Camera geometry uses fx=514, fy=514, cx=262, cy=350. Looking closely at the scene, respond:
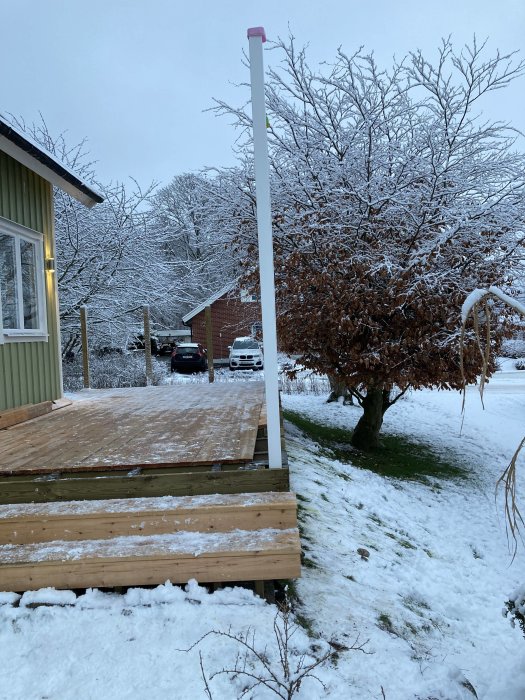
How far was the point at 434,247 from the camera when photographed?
608 cm

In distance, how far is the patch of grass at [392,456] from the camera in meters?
6.84

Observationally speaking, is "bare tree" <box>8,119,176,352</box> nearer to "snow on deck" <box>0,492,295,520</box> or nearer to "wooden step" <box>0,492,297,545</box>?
"snow on deck" <box>0,492,295,520</box>

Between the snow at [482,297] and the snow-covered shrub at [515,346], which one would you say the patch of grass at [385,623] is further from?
the snow-covered shrub at [515,346]

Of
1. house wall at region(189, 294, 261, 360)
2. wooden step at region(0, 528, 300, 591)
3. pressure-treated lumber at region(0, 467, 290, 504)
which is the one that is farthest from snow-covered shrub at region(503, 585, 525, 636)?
house wall at region(189, 294, 261, 360)

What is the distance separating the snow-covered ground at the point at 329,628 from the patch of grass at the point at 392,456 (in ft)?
7.11

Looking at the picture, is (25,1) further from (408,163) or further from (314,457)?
(314,457)

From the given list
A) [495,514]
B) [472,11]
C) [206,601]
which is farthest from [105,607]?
[472,11]

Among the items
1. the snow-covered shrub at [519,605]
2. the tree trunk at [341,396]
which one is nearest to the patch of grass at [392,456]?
the tree trunk at [341,396]

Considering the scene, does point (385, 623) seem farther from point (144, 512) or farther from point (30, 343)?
point (30, 343)

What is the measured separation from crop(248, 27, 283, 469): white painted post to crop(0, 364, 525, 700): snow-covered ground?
2.80ft

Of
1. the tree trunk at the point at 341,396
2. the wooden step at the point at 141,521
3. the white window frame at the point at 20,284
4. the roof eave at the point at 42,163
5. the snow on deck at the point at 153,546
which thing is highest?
the roof eave at the point at 42,163

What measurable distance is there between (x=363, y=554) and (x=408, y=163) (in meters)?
5.10

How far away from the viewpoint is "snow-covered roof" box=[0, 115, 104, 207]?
4.70m

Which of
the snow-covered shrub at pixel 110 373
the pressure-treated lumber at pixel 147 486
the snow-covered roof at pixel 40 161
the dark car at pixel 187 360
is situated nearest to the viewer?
the pressure-treated lumber at pixel 147 486
